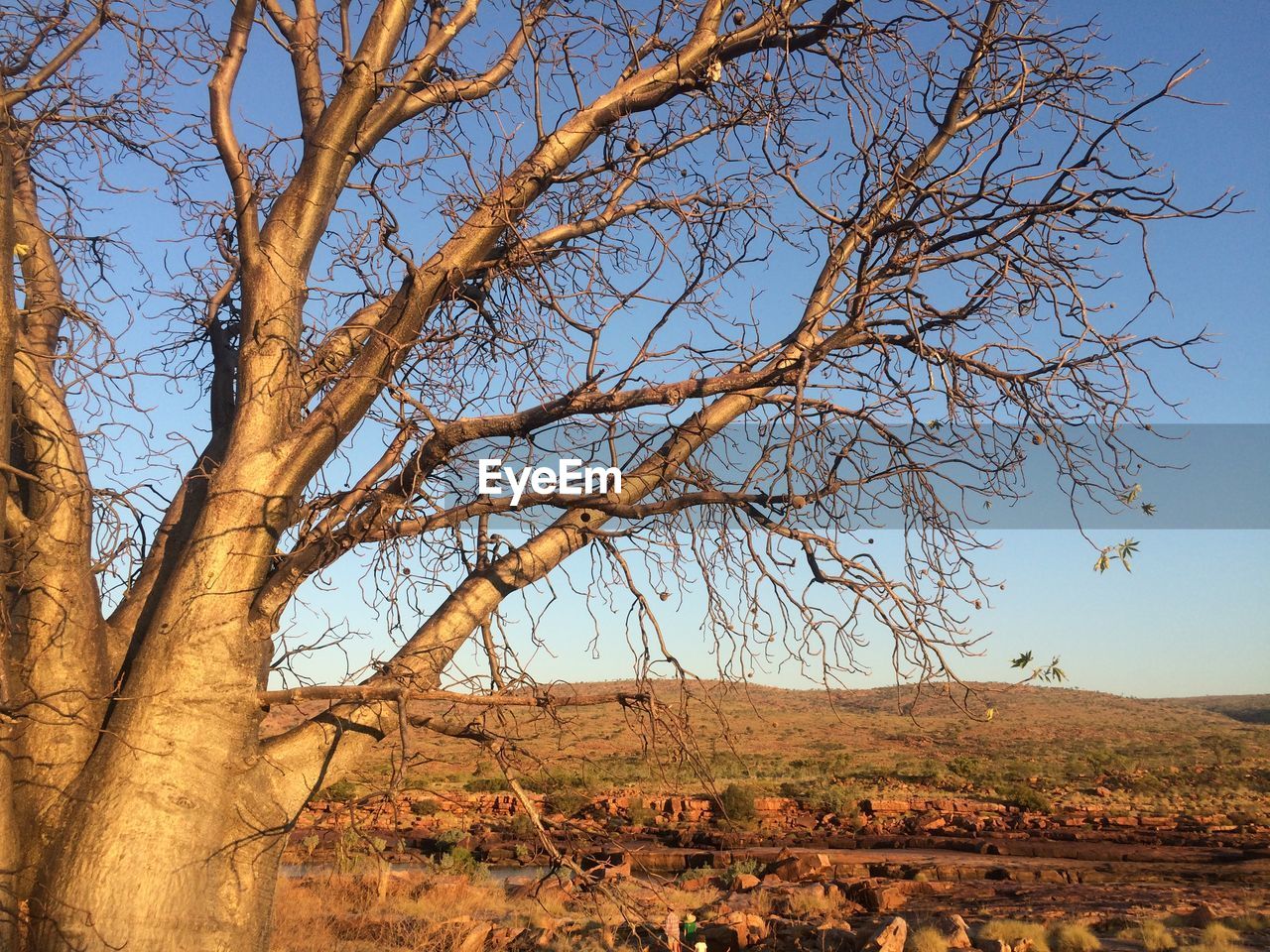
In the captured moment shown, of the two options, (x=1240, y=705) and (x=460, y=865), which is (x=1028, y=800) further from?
(x=1240, y=705)

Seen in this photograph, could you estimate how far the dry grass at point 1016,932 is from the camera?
998 cm

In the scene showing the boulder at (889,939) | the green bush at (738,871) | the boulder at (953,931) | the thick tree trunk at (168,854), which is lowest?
the green bush at (738,871)

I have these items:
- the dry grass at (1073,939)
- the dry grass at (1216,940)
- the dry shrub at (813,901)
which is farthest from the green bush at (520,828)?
the dry grass at (1216,940)

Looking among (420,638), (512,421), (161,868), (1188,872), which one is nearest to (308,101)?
(512,421)

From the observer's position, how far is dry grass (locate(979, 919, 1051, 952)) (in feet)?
32.7

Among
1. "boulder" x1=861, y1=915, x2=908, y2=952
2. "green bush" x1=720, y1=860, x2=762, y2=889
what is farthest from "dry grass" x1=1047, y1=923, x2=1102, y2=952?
"green bush" x1=720, y1=860, x2=762, y2=889

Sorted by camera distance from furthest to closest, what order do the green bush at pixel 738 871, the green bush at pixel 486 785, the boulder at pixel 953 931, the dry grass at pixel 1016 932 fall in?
the green bush at pixel 486 785 < the green bush at pixel 738 871 < the dry grass at pixel 1016 932 < the boulder at pixel 953 931

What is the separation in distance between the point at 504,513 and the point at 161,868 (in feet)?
6.32

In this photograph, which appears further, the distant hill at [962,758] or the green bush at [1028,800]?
the distant hill at [962,758]

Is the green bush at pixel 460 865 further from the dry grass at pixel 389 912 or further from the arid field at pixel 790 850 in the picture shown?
the dry grass at pixel 389 912

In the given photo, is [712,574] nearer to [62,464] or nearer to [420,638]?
[420,638]

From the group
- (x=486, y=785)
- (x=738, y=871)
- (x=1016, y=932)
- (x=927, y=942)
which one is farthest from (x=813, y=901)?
(x=486, y=785)

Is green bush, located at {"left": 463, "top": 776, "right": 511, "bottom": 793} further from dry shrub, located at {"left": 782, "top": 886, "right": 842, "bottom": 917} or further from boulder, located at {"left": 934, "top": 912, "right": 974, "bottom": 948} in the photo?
boulder, located at {"left": 934, "top": 912, "right": 974, "bottom": 948}

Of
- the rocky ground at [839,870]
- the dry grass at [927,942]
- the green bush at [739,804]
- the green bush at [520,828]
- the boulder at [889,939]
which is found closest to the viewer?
the boulder at [889,939]
